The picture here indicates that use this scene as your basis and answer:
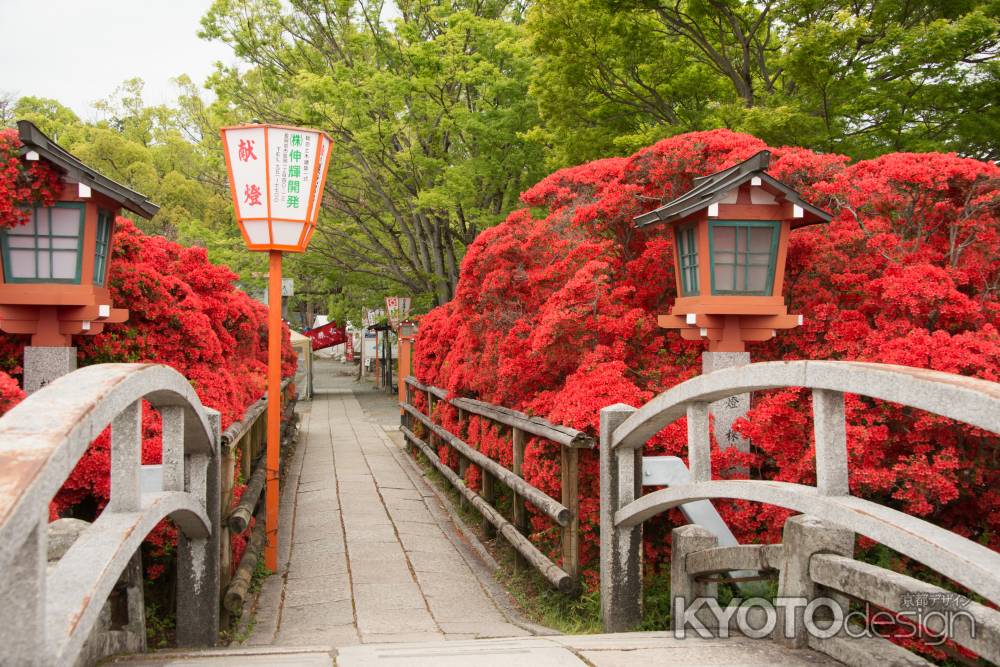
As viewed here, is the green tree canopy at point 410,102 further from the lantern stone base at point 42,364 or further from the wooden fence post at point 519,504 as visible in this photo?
the lantern stone base at point 42,364

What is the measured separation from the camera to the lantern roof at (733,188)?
15.6ft

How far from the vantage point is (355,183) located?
18438 mm

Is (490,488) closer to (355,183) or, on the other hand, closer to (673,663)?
(673,663)

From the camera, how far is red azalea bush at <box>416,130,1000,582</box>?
4289mm

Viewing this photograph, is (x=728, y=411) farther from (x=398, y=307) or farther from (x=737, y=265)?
(x=398, y=307)

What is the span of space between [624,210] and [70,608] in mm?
4880

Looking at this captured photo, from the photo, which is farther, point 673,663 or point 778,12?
point 778,12

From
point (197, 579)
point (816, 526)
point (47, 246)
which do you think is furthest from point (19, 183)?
point (816, 526)

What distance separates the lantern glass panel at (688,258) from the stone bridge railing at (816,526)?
50.5 inches

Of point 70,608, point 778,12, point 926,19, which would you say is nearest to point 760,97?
point 778,12

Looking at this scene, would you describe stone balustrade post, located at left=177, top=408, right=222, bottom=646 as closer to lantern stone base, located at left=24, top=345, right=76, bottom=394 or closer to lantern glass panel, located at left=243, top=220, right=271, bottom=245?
lantern stone base, located at left=24, top=345, right=76, bottom=394

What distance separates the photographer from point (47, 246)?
5.12 metres

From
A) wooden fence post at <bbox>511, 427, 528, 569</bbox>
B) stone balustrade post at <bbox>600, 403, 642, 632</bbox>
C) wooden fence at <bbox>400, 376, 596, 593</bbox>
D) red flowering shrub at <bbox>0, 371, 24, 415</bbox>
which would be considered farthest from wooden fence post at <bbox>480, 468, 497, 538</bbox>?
red flowering shrub at <bbox>0, 371, 24, 415</bbox>

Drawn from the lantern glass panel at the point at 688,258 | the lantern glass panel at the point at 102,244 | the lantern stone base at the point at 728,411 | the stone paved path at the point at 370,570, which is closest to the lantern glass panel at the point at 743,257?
the lantern glass panel at the point at 688,258
